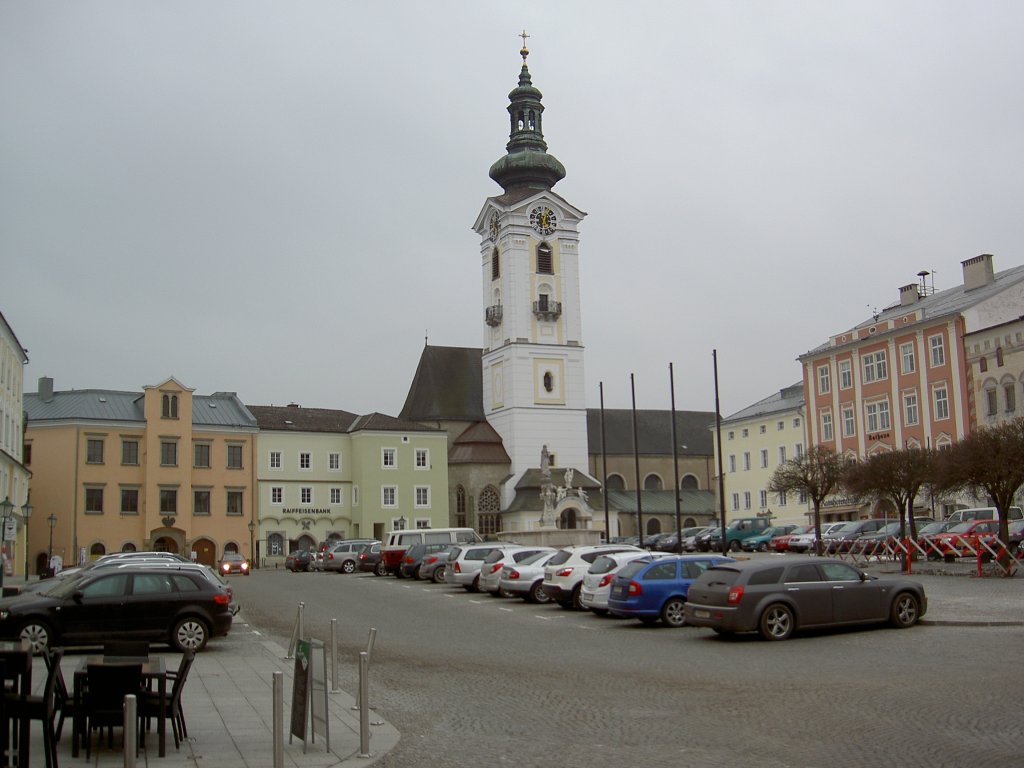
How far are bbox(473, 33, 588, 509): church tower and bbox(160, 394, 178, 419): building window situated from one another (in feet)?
81.6

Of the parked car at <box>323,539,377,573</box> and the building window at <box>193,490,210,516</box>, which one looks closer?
the parked car at <box>323,539,377,573</box>

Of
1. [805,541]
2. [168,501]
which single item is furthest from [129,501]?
[805,541]

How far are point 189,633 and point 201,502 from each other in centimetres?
5271

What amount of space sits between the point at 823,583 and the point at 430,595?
16.4 meters

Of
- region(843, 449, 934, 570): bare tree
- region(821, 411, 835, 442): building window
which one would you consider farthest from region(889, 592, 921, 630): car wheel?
region(821, 411, 835, 442): building window

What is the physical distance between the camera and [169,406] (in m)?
69.1

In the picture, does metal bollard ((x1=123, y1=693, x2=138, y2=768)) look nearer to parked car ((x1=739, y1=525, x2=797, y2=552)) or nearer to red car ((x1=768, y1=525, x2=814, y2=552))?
red car ((x1=768, y1=525, x2=814, y2=552))

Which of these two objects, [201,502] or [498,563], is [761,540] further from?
[201,502]

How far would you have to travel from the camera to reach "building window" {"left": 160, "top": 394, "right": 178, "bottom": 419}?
68.8 meters

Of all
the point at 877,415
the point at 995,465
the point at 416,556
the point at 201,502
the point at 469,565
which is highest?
the point at 877,415

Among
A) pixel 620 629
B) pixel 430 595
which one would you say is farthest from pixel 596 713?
pixel 430 595

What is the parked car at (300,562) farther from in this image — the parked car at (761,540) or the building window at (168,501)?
the parked car at (761,540)

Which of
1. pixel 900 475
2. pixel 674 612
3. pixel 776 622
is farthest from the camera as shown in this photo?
pixel 900 475

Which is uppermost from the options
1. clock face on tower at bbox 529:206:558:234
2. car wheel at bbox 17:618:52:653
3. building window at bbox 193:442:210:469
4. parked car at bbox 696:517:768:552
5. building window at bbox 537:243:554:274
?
clock face on tower at bbox 529:206:558:234
